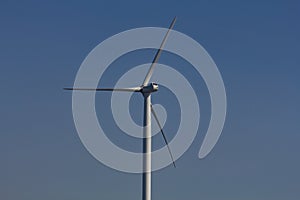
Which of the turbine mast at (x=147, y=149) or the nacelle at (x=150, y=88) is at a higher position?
the nacelle at (x=150, y=88)

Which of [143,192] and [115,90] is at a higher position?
[115,90]

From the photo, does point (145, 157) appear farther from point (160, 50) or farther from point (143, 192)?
point (160, 50)

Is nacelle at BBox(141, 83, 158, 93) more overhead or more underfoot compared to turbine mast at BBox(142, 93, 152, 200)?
more overhead

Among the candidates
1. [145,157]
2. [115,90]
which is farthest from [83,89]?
[145,157]

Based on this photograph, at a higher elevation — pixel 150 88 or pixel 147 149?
A: pixel 150 88

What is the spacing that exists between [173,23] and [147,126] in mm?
13274

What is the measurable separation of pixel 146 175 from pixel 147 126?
17.5 ft

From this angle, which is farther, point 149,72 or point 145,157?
point 149,72

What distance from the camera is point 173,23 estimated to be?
72.7 meters

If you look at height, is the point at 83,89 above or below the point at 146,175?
above

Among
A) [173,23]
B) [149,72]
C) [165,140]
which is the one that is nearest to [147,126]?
[165,140]

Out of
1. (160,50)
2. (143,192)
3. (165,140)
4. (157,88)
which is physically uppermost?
(160,50)

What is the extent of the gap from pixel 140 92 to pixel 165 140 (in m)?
6.16

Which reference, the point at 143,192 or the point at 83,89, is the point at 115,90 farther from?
the point at 143,192
